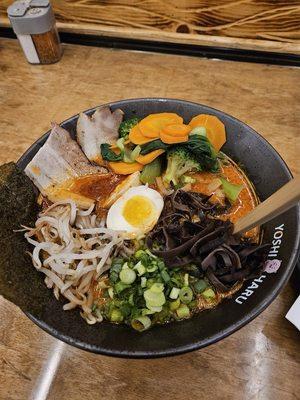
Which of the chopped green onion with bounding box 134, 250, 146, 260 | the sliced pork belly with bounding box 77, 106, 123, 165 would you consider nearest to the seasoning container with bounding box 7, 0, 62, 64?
the sliced pork belly with bounding box 77, 106, 123, 165

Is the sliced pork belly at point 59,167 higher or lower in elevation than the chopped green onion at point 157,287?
higher

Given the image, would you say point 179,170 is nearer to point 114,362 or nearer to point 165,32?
point 114,362

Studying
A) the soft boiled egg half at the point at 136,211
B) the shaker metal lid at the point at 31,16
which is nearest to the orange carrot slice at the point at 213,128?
the soft boiled egg half at the point at 136,211

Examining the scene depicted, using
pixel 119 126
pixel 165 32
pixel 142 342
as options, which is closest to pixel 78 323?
pixel 142 342

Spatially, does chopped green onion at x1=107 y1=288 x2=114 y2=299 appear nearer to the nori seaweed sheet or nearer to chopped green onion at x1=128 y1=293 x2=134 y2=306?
chopped green onion at x1=128 y1=293 x2=134 y2=306

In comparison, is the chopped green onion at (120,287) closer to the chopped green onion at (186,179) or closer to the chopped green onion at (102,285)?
the chopped green onion at (102,285)

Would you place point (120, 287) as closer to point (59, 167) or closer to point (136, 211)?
point (136, 211)

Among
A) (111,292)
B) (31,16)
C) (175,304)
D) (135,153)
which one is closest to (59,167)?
(135,153)
